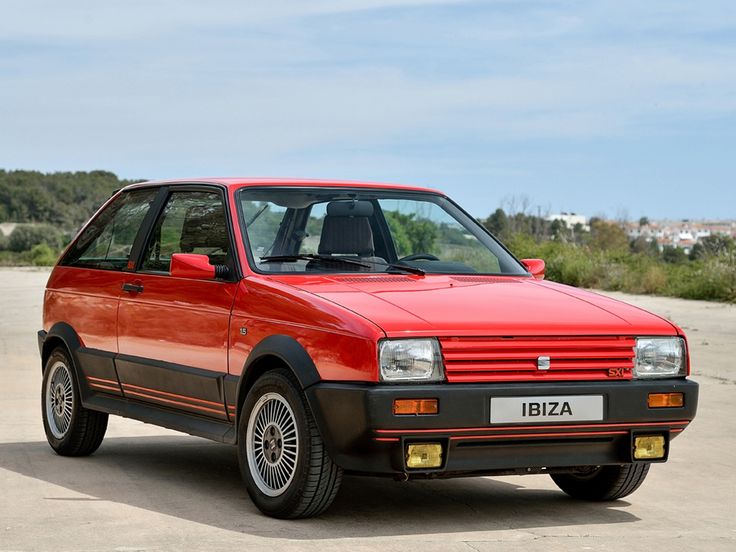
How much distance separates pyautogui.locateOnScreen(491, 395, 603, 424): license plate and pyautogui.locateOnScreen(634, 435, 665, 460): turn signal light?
1.08 feet

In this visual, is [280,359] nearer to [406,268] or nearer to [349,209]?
[406,268]

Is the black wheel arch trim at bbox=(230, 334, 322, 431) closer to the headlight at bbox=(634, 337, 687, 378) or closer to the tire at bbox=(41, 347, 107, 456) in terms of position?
the headlight at bbox=(634, 337, 687, 378)

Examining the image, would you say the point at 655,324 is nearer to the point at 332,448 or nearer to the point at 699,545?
Result: the point at 699,545

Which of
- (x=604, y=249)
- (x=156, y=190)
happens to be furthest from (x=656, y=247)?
(x=156, y=190)

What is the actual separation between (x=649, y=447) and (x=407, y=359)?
140 centimetres

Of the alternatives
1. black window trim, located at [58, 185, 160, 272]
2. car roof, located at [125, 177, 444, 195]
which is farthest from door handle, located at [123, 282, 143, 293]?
car roof, located at [125, 177, 444, 195]

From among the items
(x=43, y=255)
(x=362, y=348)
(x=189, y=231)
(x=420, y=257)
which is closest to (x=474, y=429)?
(x=362, y=348)

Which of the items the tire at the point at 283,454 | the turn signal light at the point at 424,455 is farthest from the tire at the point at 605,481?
the tire at the point at 283,454

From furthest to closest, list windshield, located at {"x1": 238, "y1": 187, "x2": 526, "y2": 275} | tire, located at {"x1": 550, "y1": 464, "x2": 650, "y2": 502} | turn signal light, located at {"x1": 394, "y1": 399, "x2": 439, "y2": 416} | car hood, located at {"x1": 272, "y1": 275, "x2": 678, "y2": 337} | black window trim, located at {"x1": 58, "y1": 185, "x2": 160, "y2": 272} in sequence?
black window trim, located at {"x1": 58, "y1": 185, "x2": 160, "y2": 272} < windshield, located at {"x1": 238, "y1": 187, "x2": 526, "y2": 275} < tire, located at {"x1": 550, "y1": 464, "x2": 650, "y2": 502} < car hood, located at {"x1": 272, "y1": 275, "x2": 678, "y2": 337} < turn signal light, located at {"x1": 394, "y1": 399, "x2": 439, "y2": 416}

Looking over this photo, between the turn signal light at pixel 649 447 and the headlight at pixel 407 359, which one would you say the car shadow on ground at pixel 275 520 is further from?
the headlight at pixel 407 359

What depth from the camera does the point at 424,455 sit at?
647 cm

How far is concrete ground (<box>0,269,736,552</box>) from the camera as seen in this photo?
6.43 m

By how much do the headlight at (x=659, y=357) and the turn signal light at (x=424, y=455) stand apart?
1132 mm

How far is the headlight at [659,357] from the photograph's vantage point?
6949 mm
